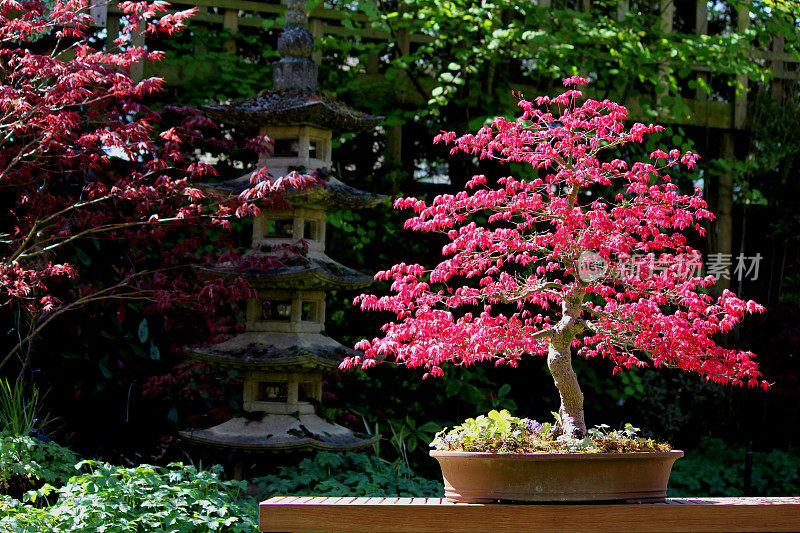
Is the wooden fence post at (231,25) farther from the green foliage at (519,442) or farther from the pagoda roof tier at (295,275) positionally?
the green foliage at (519,442)

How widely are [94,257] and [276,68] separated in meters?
2.09

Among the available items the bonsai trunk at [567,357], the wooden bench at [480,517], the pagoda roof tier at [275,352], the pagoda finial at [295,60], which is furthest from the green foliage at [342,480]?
the pagoda finial at [295,60]

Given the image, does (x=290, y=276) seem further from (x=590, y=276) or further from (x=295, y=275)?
(x=590, y=276)

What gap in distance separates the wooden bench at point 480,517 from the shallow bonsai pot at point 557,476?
0.14ft

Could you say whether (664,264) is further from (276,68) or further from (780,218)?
(780,218)

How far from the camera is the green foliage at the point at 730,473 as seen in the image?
685cm

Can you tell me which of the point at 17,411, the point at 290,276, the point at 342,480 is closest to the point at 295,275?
the point at 290,276

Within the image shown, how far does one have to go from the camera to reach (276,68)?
5.45 meters

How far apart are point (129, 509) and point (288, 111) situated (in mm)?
2400

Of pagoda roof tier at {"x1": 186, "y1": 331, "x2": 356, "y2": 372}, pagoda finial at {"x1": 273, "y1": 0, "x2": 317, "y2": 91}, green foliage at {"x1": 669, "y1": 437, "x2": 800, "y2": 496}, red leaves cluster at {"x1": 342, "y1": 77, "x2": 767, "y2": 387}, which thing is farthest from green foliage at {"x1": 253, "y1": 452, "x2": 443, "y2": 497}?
green foliage at {"x1": 669, "y1": 437, "x2": 800, "y2": 496}

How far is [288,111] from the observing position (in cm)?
507

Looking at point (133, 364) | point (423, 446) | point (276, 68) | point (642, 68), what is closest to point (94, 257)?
point (133, 364)

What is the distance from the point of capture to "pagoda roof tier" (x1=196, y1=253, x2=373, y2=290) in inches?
197

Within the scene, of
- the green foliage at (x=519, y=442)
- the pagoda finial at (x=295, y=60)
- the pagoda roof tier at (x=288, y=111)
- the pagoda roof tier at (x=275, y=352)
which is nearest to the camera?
the green foliage at (x=519, y=442)
